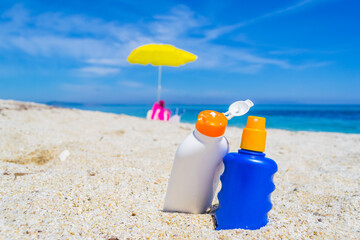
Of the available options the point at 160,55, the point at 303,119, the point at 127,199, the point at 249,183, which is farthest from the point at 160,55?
the point at 303,119

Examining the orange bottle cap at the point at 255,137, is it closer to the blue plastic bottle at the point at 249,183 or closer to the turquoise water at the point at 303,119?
the blue plastic bottle at the point at 249,183

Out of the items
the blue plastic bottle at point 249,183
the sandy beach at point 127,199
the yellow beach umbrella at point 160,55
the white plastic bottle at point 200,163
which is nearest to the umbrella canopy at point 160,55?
the yellow beach umbrella at point 160,55

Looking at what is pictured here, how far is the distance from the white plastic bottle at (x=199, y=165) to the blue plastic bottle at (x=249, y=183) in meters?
0.10

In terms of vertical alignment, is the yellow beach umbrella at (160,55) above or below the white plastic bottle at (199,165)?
above

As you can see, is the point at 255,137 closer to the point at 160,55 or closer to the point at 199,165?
the point at 199,165

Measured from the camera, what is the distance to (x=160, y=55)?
621 cm

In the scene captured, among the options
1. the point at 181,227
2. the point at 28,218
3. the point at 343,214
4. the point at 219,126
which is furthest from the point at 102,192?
the point at 343,214

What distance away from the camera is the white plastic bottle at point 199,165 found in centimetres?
118

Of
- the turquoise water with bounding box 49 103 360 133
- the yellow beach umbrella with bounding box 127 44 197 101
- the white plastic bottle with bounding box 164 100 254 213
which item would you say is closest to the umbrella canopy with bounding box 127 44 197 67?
the yellow beach umbrella with bounding box 127 44 197 101

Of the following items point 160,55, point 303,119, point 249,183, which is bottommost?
point 249,183

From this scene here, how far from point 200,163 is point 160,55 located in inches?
210

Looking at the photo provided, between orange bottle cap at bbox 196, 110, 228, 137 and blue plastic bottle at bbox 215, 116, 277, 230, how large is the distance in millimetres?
117

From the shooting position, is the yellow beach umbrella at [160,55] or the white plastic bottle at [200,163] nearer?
the white plastic bottle at [200,163]

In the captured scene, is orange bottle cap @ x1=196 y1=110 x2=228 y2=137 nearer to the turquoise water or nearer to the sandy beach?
the sandy beach
